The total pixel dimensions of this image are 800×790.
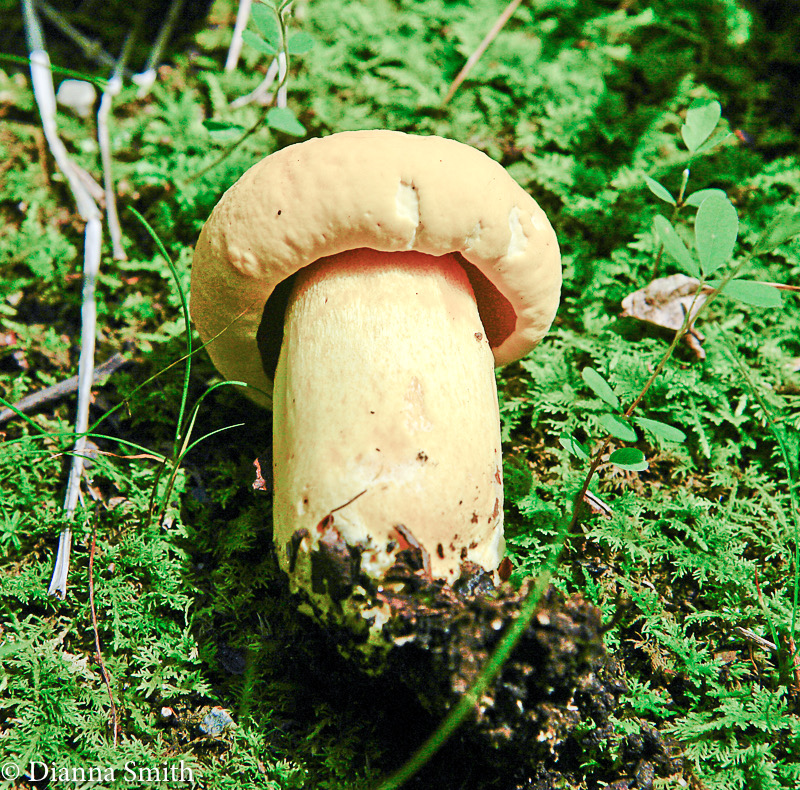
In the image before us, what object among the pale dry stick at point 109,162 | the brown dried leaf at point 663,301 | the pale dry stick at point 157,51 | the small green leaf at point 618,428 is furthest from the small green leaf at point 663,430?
the pale dry stick at point 157,51

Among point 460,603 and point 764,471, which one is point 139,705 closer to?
point 460,603

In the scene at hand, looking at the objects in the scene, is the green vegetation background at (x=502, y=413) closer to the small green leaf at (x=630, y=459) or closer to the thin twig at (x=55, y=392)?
the thin twig at (x=55, y=392)

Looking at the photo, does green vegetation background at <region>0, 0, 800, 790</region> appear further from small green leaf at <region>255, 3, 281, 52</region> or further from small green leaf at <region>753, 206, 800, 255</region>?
small green leaf at <region>753, 206, 800, 255</region>

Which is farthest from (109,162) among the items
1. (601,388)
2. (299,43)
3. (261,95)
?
(601,388)

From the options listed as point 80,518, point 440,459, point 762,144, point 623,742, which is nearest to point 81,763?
point 80,518

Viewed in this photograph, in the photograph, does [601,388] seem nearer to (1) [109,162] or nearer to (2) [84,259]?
(2) [84,259]
